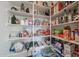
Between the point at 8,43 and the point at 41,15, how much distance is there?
403 millimetres

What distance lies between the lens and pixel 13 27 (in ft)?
4.50

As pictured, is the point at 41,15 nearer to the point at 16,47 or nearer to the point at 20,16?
the point at 20,16

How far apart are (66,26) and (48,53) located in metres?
0.30

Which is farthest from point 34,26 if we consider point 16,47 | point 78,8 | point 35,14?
point 78,8

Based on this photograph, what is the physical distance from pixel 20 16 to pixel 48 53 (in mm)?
434

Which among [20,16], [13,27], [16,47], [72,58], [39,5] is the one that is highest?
[39,5]

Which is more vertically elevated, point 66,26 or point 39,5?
point 39,5

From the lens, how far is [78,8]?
1352 mm

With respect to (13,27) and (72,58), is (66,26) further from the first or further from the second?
(13,27)

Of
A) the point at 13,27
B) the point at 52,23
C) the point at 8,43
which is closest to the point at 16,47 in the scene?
the point at 8,43

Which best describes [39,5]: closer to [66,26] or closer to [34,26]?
[34,26]

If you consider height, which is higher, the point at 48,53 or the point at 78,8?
the point at 78,8

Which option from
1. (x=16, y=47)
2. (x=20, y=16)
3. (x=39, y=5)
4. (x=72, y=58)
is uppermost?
(x=39, y=5)

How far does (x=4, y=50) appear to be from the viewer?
1380mm
